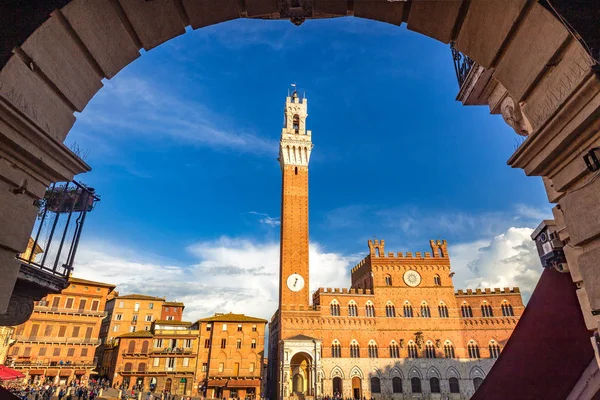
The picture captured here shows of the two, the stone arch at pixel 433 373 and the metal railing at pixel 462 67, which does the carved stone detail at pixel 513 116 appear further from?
the stone arch at pixel 433 373

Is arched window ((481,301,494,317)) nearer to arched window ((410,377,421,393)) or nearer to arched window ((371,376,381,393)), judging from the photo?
arched window ((410,377,421,393))

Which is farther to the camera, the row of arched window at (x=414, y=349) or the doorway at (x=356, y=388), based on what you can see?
the row of arched window at (x=414, y=349)

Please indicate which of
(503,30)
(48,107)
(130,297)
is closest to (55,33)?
(48,107)

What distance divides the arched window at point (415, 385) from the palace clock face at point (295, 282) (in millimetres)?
16738

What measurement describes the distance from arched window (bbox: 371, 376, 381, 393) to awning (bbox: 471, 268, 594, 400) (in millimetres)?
36458

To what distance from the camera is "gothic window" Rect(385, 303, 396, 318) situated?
145ft

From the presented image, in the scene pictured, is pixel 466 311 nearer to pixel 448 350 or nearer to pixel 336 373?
pixel 448 350

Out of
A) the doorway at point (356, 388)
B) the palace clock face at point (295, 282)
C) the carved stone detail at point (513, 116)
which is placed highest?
the palace clock face at point (295, 282)

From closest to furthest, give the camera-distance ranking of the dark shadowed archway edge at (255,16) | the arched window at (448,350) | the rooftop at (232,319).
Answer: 1. the dark shadowed archway edge at (255,16)
2. the arched window at (448,350)
3. the rooftop at (232,319)

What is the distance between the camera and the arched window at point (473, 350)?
42.3 metres

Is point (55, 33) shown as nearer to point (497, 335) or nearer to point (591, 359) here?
point (591, 359)

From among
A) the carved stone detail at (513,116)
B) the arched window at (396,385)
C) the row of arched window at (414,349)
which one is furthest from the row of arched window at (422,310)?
the carved stone detail at (513,116)

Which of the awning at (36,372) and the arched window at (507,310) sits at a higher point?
the arched window at (507,310)

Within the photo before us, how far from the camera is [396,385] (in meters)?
40.7
